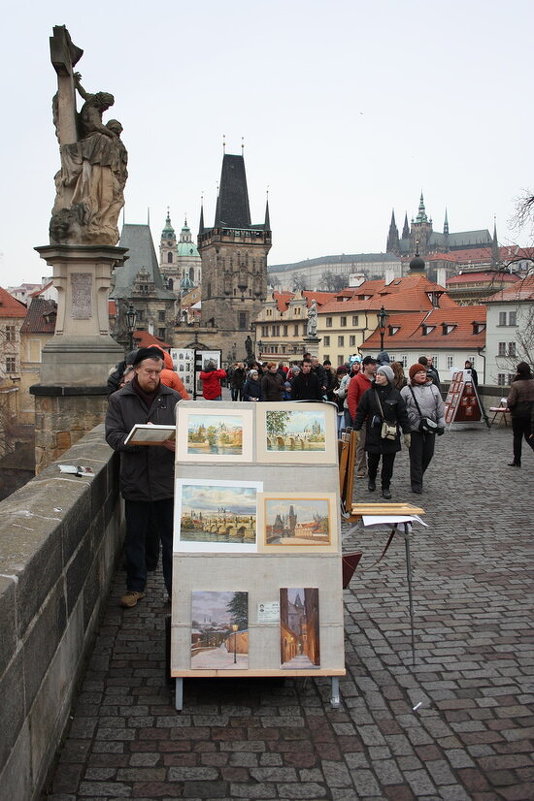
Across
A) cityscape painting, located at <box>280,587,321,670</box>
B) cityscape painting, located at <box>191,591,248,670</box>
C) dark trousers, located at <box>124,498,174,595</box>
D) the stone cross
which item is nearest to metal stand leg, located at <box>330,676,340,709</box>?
cityscape painting, located at <box>280,587,321,670</box>

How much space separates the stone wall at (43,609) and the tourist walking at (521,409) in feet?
26.1

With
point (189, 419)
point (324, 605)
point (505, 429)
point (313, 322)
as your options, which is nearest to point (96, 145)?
point (189, 419)

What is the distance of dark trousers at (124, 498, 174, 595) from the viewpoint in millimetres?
4910

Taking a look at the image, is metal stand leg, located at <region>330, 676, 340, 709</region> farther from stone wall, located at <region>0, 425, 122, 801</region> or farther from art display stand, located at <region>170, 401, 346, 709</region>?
stone wall, located at <region>0, 425, 122, 801</region>

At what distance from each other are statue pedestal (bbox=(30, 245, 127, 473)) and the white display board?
684 cm

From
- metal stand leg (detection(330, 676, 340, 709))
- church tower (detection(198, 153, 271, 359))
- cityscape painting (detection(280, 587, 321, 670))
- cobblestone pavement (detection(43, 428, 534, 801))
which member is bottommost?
cobblestone pavement (detection(43, 428, 534, 801))

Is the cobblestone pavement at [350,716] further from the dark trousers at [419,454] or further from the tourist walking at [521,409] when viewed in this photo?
the tourist walking at [521,409]

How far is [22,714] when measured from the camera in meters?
2.71

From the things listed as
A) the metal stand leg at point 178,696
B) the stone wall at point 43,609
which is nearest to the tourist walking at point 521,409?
the stone wall at point 43,609

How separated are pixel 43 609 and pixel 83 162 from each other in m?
8.66

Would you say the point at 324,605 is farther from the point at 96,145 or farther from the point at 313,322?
the point at 313,322

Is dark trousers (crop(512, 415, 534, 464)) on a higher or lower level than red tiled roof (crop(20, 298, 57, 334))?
lower

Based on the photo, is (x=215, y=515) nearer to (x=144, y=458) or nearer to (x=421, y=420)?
(x=144, y=458)

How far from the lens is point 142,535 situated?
17.0ft
